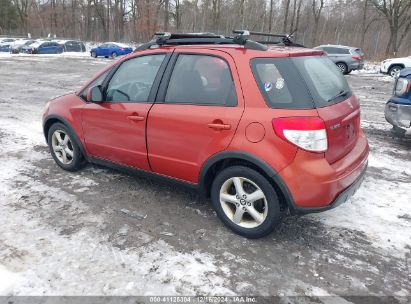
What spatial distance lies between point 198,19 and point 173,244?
58126mm

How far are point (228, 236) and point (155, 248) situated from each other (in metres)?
0.71

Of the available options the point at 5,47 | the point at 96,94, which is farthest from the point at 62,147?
the point at 5,47

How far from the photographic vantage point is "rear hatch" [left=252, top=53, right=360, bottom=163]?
2.99 metres

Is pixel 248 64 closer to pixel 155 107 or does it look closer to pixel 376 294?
pixel 155 107

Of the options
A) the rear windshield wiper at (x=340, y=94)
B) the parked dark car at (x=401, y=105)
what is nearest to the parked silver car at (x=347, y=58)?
the parked dark car at (x=401, y=105)

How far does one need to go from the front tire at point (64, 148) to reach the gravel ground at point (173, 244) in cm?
15

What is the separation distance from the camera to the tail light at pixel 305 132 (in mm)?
2887

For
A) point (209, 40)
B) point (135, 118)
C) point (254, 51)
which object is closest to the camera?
point (254, 51)

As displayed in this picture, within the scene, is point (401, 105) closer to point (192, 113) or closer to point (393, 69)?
→ point (192, 113)

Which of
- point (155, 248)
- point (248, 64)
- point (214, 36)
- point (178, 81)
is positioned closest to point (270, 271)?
point (155, 248)

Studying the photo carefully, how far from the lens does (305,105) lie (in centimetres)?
296

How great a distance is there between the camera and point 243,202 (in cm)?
331

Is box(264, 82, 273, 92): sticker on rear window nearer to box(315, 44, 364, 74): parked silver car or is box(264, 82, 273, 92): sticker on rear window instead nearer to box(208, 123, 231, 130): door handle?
box(208, 123, 231, 130): door handle

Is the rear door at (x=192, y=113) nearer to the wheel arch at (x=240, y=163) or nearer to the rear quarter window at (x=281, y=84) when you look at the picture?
the wheel arch at (x=240, y=163)
